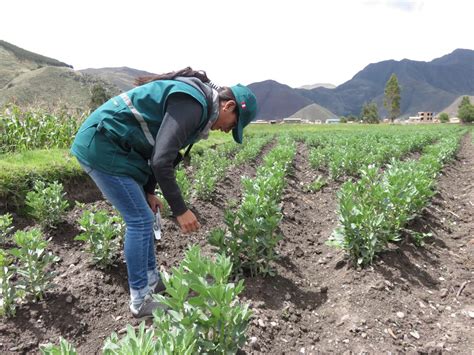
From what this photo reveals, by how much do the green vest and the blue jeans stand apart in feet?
0.31

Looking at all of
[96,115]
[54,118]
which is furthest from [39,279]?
[54,118]

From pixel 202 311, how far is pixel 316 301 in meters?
1.93

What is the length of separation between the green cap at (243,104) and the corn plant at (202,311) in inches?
47.4

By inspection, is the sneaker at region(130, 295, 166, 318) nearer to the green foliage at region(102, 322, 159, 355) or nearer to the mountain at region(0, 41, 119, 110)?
the green foliage at region(102, 322, 159, 355)

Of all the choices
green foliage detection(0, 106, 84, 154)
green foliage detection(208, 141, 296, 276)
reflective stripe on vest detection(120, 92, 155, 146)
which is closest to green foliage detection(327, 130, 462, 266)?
green foliage detection(208, 141, 296, 276)

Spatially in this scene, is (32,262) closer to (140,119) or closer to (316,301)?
(140,119)

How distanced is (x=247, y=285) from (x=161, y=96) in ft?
7.32

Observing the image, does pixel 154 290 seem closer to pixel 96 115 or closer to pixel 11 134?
pixel 96 115

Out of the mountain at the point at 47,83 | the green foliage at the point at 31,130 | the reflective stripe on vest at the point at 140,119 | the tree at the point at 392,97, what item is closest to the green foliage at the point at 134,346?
the reflective stripe on vest at the point at 140,119

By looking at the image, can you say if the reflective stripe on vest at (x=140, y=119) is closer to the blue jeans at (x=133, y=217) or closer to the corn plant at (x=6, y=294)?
the blue jeans at (x=133, y=217)

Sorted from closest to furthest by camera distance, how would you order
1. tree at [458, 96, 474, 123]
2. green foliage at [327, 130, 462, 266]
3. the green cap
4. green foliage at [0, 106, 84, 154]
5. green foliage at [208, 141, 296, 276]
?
the green cap
green foliage at [208, 141, 296, 276]
green foliage at [327, 130, 462, 266]
green foliage at [0, 106, 84, 154]
tree at [458, 96, 474, 123]

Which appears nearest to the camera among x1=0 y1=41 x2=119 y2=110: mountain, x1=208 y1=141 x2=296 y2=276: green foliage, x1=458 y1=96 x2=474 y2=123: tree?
x1=208 y1=141 x2=296 y2=276: green foliage

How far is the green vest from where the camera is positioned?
111 inches

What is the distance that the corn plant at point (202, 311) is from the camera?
2.15m
